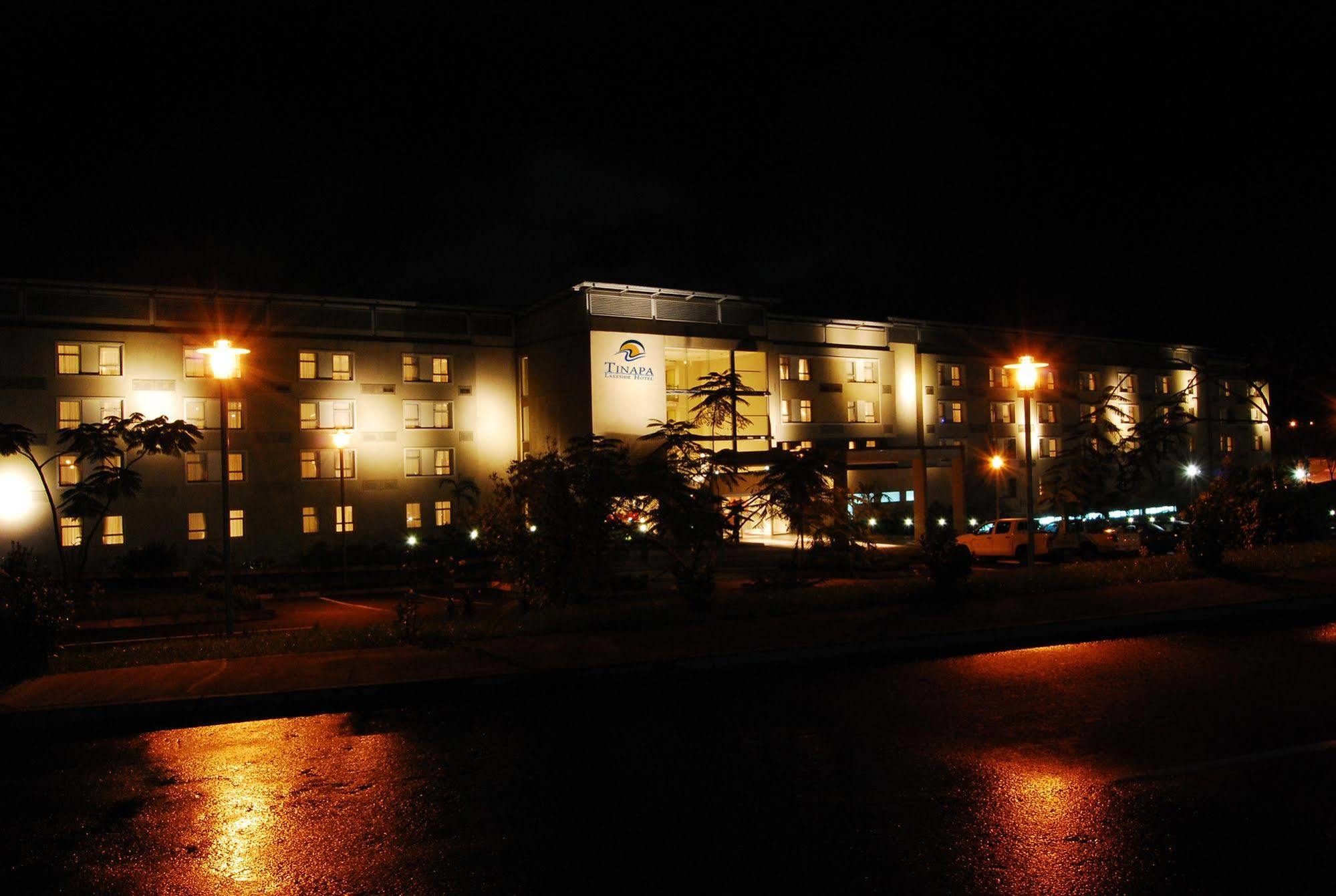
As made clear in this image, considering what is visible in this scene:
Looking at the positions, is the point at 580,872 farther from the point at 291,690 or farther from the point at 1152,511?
the point at 1152,511

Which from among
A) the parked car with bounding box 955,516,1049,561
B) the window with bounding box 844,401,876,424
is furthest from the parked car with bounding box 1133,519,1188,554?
the window with bounding box 844,401,876,424

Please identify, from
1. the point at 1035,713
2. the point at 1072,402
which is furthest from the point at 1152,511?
the point at 1035,713

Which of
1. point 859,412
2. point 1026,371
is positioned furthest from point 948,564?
point 859,412

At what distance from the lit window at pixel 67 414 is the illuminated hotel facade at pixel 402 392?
61mm

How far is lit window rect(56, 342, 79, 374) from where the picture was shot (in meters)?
34.4

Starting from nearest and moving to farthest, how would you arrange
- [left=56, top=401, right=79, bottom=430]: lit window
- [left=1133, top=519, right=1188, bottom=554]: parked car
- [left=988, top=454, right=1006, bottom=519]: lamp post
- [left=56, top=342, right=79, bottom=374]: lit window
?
[left=1133, top=519, right=1188, bottom=554]: parked car
[left=56, top=401, right=79, bottom=430]: lit window
[left=56, top=342, right=79, bottom=374]: lit window
[left=988, top=454, right=1006, bottom=519]: lamp post

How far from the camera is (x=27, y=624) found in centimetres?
1147

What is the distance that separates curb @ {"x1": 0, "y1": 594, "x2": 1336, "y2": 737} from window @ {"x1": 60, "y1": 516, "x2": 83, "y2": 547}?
2783 centimetres

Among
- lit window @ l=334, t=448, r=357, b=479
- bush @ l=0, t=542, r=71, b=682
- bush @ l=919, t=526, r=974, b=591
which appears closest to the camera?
bush @ l=0, t=542, r=71, b=682

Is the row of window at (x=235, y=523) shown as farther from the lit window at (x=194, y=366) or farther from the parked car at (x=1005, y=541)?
the parked car at (x=1005, y=541)

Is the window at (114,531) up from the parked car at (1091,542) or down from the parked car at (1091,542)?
up

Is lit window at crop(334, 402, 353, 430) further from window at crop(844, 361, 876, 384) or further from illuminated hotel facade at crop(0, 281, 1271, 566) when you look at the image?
window at crop(844, 361, 876, 384)

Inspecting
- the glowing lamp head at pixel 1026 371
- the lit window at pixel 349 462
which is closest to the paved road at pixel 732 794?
the glowing lamp head at pixel 1026 371

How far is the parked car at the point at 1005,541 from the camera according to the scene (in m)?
30.4
